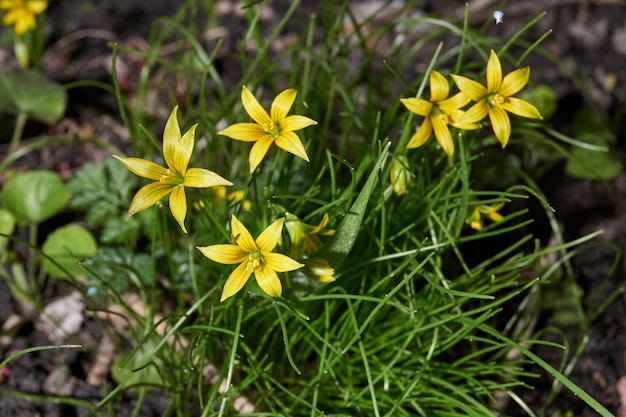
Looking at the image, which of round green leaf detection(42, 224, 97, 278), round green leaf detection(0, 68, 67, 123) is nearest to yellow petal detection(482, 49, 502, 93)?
round green leaf detection(42, 224, 97, 278)

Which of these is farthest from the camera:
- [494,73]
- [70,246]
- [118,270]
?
[70,246]

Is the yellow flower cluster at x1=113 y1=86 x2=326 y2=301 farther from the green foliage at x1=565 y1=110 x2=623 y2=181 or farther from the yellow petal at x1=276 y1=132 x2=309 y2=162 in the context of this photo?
the green foliage at x1=565 y1=110 x2=623 y2=181

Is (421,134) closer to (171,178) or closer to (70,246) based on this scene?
(171,178)

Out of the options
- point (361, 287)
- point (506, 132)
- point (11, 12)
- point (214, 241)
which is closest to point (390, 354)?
point (361, 287)

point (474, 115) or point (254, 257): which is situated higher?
point (474, 115)

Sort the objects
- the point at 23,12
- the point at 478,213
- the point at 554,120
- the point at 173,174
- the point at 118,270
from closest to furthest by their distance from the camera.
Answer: the point at 173,174 < the point at 478,213 < the point at 118,270 < the point at 23,12 < the point at 554,120

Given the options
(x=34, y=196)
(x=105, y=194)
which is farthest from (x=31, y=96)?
(x=105, y=194)

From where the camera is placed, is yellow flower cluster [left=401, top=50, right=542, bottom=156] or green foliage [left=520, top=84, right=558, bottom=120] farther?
green foliage [left=520, top=84, right=558, bottom=120]
